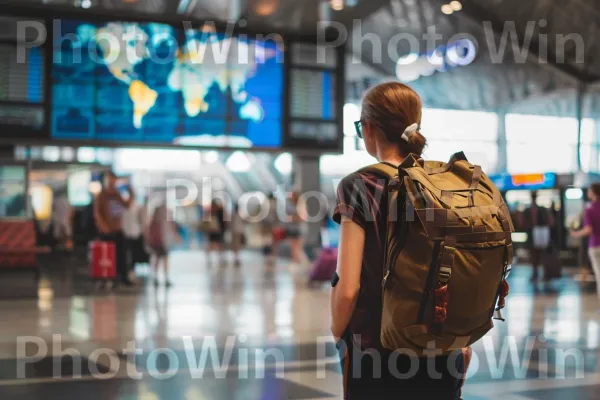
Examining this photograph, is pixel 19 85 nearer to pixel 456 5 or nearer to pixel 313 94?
pixel 313 94

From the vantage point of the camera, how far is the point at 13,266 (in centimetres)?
1352

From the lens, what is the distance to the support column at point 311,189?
18.5 metres

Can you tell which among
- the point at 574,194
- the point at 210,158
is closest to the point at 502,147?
the point at 574,194

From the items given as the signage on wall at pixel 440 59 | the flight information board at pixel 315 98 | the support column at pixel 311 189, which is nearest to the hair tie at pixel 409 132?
the flight information board at pixel 315 98

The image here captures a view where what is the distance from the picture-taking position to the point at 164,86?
15086mm

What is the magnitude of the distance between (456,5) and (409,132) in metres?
18.6

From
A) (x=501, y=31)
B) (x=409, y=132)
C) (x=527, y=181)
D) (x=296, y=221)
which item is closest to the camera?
(x=409, y=132)

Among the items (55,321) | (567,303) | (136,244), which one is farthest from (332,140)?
(55,321)

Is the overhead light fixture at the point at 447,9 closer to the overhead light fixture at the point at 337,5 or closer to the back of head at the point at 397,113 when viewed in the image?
the overhead light fixture at the point at 337,5

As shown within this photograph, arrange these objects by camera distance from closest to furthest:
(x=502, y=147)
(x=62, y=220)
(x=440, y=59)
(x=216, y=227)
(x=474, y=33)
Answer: (x=216, y=227)
(x=474, y=33)
(x=62, y=220)
(x=440, y=59)
(x=502, y=147)

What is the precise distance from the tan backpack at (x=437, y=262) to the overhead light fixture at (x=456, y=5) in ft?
60.1

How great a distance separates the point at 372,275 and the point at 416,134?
39 centimetres

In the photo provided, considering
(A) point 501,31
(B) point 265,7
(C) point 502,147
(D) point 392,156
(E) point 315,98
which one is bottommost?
(D) point 392,156

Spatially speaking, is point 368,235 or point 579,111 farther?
point 579,111
